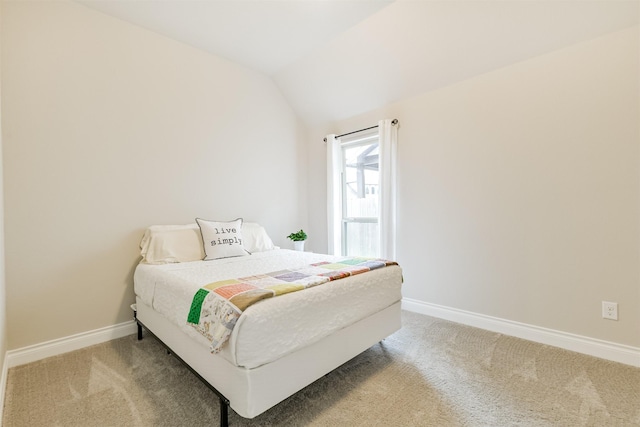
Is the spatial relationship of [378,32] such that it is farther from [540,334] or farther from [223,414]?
[223,414]

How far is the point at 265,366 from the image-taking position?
1300 millimetres

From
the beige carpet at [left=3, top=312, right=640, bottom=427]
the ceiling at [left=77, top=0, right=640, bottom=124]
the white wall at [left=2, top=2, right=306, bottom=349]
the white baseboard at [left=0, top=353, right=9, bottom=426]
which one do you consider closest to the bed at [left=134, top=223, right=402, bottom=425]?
the beige carpet at [left=3, top=312, right=640, bottom=427]

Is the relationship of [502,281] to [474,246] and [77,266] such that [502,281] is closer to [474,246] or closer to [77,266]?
[474,246]

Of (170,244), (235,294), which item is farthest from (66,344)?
(235,294)

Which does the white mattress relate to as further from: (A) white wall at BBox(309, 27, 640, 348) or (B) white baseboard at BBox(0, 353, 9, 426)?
(A) white wall at BBox(309, 27, 640, 348)

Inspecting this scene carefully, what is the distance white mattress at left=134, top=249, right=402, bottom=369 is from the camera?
126 centimetres

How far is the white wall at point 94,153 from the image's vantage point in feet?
6.79

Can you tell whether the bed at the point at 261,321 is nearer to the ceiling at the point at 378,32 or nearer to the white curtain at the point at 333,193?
the white curtain at the point at 333,193

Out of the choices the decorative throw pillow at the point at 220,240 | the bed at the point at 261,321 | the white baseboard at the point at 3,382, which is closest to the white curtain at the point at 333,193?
the bed at the point at 261,321

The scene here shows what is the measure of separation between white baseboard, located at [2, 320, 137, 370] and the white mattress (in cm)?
44

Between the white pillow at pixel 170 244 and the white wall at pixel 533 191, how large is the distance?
2.11 meters

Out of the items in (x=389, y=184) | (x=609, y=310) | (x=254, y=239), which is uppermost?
(x=389, y=184)

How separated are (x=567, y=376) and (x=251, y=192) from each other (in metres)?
3.20

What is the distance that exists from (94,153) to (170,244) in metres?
0.96
